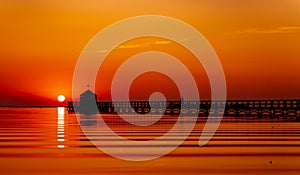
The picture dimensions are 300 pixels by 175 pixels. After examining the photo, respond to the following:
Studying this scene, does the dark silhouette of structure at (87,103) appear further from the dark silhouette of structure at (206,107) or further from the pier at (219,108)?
the pier at (219,108)

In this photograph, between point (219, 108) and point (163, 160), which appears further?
point (219, 108)

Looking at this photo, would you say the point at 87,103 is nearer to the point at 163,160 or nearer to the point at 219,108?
the point at 219,108

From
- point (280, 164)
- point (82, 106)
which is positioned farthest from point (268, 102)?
point (280, 164)

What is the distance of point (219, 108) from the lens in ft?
107

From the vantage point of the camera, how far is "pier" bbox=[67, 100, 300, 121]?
2847 cm

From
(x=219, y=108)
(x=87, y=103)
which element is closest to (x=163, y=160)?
(x=219, y=108)

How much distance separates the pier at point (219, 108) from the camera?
28.5m

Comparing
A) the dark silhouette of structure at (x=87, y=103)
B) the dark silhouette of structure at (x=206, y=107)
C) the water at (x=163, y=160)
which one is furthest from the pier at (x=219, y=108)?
the water at (x=163, y=160)

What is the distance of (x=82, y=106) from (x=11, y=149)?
100 ft

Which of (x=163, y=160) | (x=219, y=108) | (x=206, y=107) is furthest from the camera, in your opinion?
(x=206, y=107)

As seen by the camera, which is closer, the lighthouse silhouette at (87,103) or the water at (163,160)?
the water at (163,160)

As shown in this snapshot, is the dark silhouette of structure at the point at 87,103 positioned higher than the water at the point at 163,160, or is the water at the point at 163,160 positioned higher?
the dark silhouette of structure at the point at 87,103

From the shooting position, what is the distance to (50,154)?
29.6 feet

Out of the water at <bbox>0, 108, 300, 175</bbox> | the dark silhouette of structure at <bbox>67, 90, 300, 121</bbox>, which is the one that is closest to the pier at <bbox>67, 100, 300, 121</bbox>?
the dark silhouette of structure at <bbox>67, 90, 300, 121</bbox>
